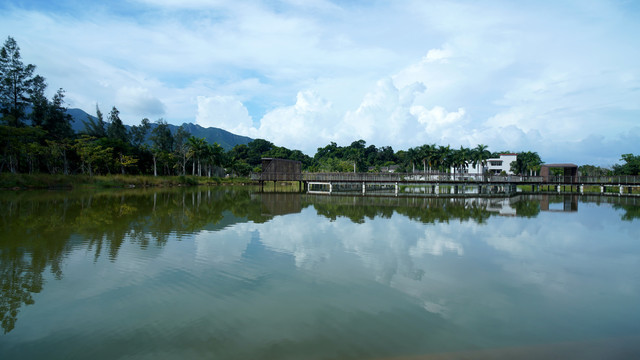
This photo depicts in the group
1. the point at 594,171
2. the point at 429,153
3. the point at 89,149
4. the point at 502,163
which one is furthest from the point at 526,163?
the point at 89,149

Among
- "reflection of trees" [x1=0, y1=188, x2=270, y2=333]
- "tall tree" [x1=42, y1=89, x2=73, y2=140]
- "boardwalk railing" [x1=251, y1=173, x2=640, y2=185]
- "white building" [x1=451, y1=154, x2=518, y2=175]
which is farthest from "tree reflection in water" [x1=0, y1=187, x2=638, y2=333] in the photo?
"white building" [x1=451, y1=154, x2=518, y2=175]

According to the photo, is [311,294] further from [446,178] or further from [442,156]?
[442,156]

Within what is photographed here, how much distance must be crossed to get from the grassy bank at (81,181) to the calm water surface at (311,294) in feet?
87.2

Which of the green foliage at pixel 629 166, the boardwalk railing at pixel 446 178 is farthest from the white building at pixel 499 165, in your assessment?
the boardwalk railing at pixel 446 178

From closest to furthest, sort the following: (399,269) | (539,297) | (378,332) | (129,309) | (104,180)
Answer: (378,332), (129,309), (539,297), (399,269), (104,180)

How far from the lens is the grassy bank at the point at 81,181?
36281 mm

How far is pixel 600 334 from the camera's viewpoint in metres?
6.56

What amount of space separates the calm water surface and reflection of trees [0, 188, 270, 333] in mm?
90

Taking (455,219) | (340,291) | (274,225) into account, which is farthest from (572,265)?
(274,225)

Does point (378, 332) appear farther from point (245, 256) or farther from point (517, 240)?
point (517, 240)

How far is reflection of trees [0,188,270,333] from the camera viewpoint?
8484 millimetres

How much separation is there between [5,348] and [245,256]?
638cm

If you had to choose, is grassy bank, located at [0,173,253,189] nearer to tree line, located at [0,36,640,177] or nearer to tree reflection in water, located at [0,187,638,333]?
tree line, located at [0,36,640,177]

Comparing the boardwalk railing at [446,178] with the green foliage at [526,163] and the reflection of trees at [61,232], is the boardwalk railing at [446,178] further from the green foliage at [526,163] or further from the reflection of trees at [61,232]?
the green foliage at [526,163]
